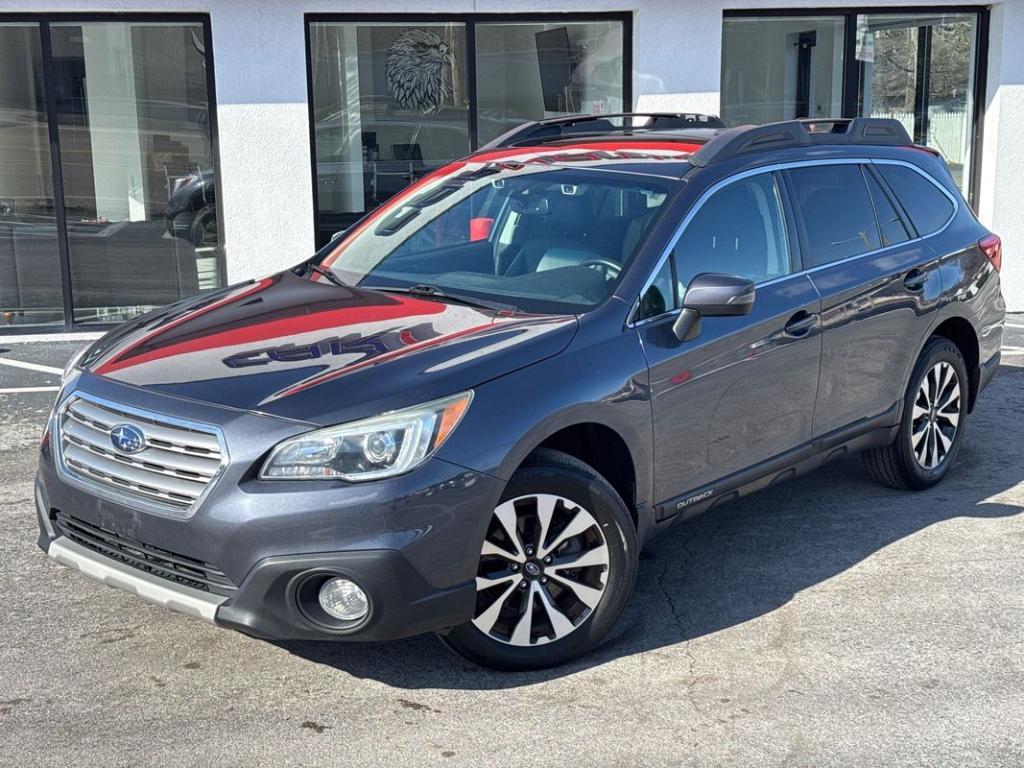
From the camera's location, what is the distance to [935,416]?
20.4ft

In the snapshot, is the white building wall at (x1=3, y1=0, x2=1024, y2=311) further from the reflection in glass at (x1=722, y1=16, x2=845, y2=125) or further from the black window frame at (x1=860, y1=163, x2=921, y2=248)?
the black window frame at (x1=860, y1=163, x2=921, y2=248)

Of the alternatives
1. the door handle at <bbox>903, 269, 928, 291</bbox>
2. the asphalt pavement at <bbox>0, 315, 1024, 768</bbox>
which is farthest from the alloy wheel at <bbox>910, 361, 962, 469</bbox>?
the asphalt pavement at <bbox>0, 315, 1024, 768</bbox>

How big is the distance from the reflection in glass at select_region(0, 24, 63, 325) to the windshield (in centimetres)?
576

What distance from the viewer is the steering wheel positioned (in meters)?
4.64

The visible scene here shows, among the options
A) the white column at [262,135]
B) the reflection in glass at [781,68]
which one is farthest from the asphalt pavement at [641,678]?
the reflection in glass at [781,68]

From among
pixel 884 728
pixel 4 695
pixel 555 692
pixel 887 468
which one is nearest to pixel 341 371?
pixel 555 692

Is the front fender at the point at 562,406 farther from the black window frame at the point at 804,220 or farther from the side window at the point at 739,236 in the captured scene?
the black window frame at the point at 804,220

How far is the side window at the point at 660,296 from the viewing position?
4.57 m

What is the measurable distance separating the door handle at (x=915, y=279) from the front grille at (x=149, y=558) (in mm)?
3505

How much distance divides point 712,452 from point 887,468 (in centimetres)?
173

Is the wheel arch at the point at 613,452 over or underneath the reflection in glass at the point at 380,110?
underneath

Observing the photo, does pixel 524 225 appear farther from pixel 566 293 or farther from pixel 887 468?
pixel 887 468

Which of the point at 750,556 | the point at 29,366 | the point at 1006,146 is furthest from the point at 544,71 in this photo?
the point at 750,556

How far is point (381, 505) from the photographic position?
369 cm
